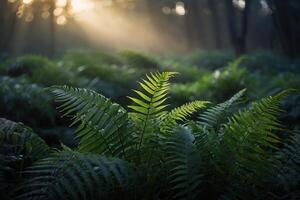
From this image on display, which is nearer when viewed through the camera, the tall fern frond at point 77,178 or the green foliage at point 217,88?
the tall fern frond at point 77,178

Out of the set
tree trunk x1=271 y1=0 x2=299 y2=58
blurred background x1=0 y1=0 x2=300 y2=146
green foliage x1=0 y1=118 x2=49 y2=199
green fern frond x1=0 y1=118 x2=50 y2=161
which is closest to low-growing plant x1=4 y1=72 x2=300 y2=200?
green foliage x1=0 y1=118 x2=49 y2=199

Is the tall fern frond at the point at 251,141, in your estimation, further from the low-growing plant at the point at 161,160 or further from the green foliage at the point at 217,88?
the green foliage at the point at 217,88

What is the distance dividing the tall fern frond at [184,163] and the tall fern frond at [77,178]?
32 centimetres

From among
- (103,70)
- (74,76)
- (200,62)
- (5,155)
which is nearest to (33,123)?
(74,76)

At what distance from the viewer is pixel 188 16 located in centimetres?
3080

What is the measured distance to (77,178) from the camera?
2457 mm

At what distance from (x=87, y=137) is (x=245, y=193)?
46.0 inches

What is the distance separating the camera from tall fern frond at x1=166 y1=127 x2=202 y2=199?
102 inches

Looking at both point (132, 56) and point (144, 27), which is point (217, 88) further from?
point (144, 27)

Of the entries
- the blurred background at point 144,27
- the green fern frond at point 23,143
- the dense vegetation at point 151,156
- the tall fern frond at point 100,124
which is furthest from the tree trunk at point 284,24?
the green fern frond at point 23,143

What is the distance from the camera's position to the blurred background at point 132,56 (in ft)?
19.4

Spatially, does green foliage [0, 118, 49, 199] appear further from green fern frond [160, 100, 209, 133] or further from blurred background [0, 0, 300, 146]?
blurred background [0, 0, 300, 146]

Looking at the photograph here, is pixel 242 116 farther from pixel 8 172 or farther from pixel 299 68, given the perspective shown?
pixel 299 68

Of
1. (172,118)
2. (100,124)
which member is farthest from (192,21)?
(100,124)
